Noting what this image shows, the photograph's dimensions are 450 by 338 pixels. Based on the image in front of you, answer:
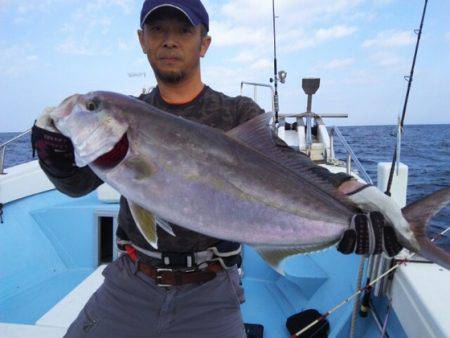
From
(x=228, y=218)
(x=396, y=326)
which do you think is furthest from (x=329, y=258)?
(x=228, y=218)

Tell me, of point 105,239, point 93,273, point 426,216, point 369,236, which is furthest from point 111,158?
point 105,239

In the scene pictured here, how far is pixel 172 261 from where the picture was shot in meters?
2.53

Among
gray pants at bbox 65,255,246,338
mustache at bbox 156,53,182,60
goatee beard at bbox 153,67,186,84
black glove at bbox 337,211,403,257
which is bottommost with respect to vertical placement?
gray pants at bbox 65,255,246,338

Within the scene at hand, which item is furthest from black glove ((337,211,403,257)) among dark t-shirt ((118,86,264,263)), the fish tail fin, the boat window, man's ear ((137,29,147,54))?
the boat window

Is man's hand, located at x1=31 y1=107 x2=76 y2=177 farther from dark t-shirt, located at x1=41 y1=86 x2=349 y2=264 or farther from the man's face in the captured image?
the man's face

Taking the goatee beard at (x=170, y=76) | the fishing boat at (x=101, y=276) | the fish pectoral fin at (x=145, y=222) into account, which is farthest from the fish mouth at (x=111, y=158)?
the fishing boat at (x=101, y=276)

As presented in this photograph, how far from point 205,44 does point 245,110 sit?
626 mm

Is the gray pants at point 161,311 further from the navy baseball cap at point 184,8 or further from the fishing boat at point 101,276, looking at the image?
the navy baseball cap at point 184,8

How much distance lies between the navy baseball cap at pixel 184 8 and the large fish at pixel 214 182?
2.53ft

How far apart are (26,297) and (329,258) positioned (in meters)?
4.03

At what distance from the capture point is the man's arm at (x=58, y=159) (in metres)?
2.19

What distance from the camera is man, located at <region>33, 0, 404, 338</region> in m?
2.51

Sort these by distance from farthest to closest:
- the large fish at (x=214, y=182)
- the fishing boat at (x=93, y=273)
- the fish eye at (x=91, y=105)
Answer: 1. the fishing boat at (x=93, y=273)
2. the fish eye at (x=91, y=105)
3. the large fish at (x=214, y=182)

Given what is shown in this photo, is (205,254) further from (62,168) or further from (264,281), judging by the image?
(264,281)
